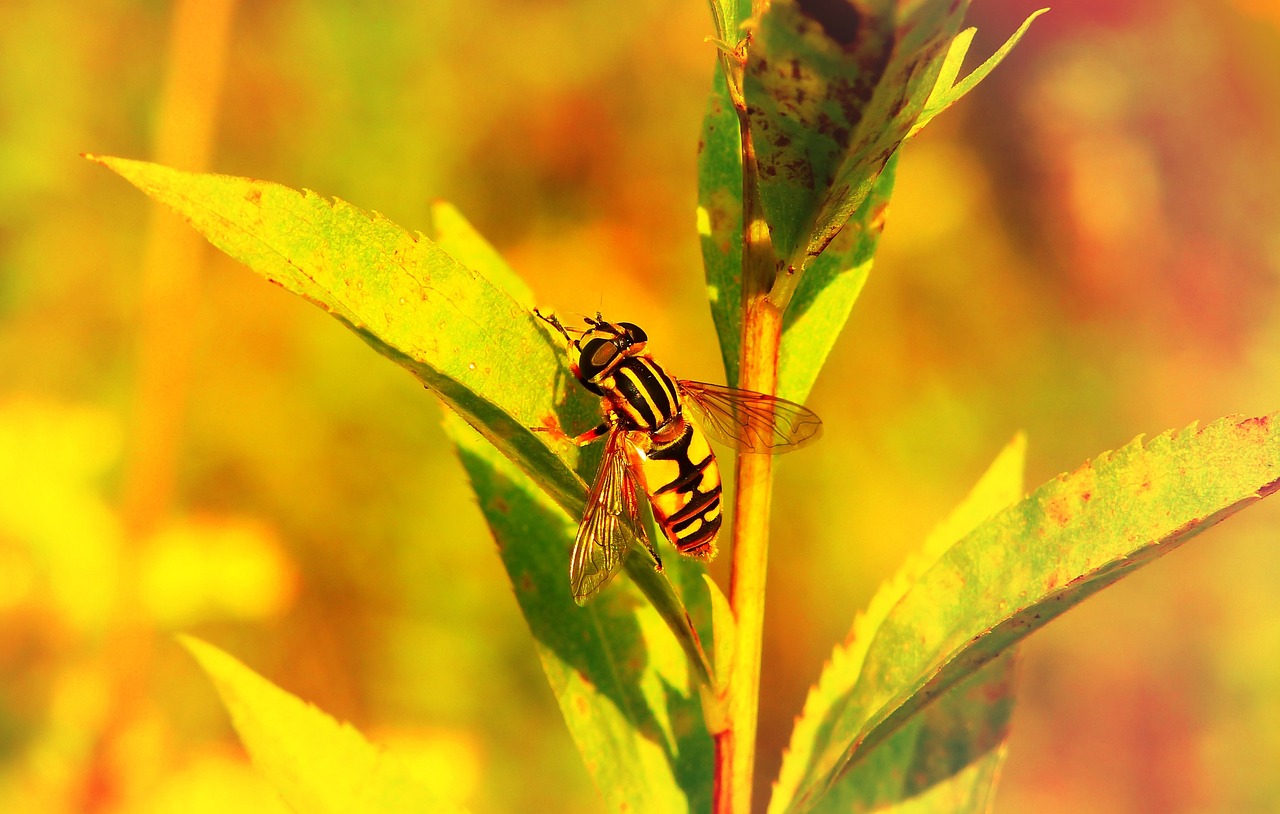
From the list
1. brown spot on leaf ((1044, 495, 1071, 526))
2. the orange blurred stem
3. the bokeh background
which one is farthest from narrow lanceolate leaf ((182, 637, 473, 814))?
the orange blurred stem

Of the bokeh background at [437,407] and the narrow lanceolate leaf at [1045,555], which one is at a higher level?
the bokeh background at [437,407]

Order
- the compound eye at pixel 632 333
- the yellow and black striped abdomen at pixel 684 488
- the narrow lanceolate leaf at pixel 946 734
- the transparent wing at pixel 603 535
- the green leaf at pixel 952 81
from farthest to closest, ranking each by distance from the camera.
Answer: the compound eye at pixel 632 333 < the yellow and black striped abdomen at pixel 684 488 < the narrow lanceolate leaf at pixel 946 734 < the transparent wing at pixel 603 535 < the green leaf at pixel 952 81

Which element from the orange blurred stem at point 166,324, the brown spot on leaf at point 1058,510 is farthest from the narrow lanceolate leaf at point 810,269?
the orange blurred stem at point 166,324

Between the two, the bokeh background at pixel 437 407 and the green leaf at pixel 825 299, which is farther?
the bokeh background at pixel 437 407

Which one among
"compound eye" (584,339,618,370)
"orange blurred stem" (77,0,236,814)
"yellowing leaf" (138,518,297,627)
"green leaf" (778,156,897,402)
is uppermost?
"orange blurred stem" (77,0,236,814)

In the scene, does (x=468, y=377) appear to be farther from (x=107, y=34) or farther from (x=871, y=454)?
(x=107, y=34)

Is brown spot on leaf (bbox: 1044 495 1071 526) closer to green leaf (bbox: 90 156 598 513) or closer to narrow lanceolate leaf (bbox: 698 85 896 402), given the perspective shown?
narrow lanceolate leaf (bbox: 698 85 896 402)

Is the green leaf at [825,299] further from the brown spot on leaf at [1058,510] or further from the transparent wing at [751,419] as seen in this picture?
the brown spot on leaf at [1058,510]
